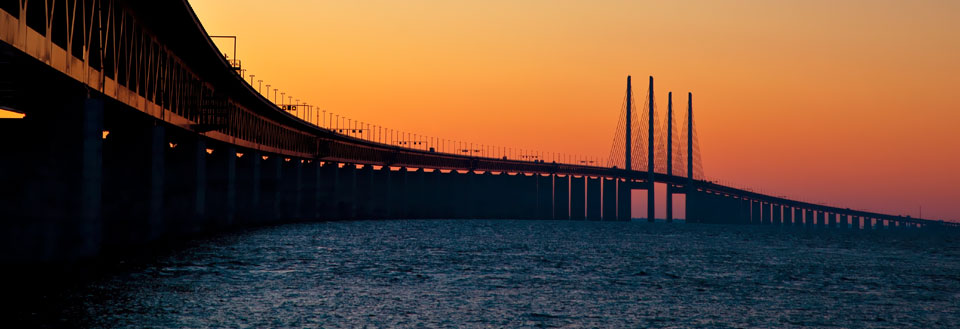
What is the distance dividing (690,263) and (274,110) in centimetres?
5815

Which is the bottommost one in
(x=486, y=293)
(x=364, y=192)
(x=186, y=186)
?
(x=486, y=293)

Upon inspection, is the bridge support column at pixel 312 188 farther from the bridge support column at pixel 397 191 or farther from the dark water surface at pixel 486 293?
the dark water surface at pixel 486 293

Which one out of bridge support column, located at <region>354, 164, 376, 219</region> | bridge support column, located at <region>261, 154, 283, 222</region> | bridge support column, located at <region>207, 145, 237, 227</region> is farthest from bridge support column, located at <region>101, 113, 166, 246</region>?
bridge support column, located at <region>354, 164, 376, 219</region>

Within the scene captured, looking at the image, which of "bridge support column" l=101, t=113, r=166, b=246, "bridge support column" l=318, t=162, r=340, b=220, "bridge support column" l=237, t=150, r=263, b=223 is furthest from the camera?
"bridge support column" l=318, t=162, r=340, b=220

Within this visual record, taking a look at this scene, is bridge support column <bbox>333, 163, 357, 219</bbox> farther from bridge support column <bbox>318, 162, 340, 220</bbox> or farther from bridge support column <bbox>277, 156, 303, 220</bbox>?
bridge support column <bbox>277, 156, 303, 220</bbox>

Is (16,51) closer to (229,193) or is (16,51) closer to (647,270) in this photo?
(647,270)

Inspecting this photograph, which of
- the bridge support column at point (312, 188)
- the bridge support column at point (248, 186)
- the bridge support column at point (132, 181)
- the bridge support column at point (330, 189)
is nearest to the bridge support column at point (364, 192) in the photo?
the bridge support column at point (330, 189)

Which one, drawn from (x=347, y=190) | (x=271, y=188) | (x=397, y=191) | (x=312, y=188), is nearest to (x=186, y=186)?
(x=271, y=188)

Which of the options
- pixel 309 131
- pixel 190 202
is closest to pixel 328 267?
pixel 190 202

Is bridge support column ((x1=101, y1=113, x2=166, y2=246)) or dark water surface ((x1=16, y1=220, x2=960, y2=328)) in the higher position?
bridge support column ((x1=101, y1=113, x2=166, y2=246))

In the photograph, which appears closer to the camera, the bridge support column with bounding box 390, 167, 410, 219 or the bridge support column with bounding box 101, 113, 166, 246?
the bridge support column with bounding box 101, 113, 166, 246

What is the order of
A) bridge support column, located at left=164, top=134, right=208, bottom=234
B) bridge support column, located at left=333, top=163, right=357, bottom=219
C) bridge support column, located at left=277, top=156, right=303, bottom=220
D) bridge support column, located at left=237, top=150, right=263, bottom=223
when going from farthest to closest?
1. bridge support column, located at left=333, top=163, right=357, bottom=219
2. bridge support column, located at left=277, top=156, right=303, bottom=220
3. bridge support column, located at left=237, top=150, right=263, bottom=223
4. bridge support column, located at left=164, top=134, right=208, bottom=234

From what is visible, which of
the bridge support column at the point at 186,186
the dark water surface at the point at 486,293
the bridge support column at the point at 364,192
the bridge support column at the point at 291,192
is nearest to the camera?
the dark water surface at the point at 486,293

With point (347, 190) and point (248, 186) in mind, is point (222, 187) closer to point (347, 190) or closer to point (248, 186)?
point (248, 186)
